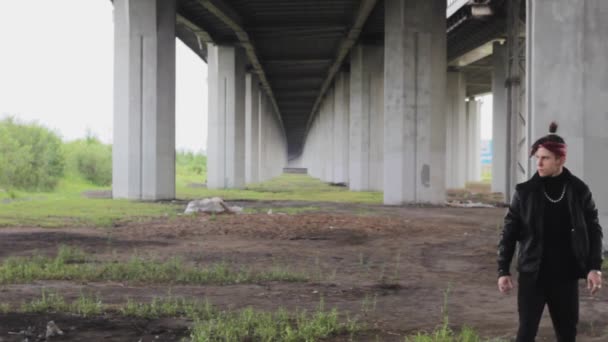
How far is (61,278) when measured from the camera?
9.30 meters

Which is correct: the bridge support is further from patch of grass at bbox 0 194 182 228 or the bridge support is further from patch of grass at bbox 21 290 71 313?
patch of grass at bbox 21 290 71 313

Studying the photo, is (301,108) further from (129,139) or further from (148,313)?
(148,313)

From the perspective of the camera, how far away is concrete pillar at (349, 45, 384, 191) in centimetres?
3641

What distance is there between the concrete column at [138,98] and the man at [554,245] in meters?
22.1

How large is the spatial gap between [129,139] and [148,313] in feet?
63.2

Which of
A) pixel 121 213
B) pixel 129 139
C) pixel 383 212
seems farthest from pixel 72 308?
pixel 129 139

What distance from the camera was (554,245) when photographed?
4402 millimetres

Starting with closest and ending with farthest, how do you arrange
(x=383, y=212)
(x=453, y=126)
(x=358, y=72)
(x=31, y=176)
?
(x=383, y=212)
(x=31, y=176)
(x=358, y=72)
(x=453, y=126)

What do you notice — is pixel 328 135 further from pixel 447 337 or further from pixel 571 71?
pixel 447 337

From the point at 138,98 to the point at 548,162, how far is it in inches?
887

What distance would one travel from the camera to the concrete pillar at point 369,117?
3641 cm

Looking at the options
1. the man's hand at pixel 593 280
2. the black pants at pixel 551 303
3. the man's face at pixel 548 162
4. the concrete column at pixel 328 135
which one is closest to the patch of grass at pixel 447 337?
the black pants at pixel 551 303

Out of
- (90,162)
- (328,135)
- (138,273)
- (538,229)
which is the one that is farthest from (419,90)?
(328,135)

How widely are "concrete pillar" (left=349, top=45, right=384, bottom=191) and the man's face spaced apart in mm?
31835
